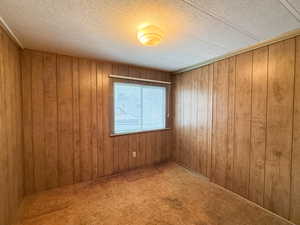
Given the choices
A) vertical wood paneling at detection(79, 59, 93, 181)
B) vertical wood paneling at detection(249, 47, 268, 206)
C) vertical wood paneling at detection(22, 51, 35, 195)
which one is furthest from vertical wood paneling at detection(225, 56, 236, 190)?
vertical wood paneling at detection(22, 51, 35, 195)

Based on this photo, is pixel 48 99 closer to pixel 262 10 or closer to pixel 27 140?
pixel 27 140

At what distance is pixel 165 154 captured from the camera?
11.3 ft

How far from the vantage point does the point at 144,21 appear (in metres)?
1.40

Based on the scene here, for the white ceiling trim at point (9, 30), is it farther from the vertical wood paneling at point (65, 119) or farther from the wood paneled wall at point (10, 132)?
the vertical wood paneling at point (65, 119)

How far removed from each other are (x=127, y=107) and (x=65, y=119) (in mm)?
1151

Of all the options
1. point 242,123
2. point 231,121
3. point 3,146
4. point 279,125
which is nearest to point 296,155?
point 279,125

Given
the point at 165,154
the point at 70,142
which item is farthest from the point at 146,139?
the point at 70,142

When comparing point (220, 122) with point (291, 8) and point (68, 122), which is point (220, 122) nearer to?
point (291, 8)

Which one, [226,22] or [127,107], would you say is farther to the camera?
[127,107]

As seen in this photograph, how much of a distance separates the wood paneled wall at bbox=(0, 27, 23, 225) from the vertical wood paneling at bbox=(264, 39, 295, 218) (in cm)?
303

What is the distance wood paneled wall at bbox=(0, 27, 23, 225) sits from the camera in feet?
A: 4.55

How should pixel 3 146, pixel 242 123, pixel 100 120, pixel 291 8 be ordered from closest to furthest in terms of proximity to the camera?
pixel 291 8 → pixel 3 146 → pixel 242 123 → pixel 100 120

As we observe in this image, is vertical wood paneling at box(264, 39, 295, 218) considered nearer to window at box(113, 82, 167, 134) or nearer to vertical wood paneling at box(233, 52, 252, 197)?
vertical wood paneling at box(233, 52, 252, 197)

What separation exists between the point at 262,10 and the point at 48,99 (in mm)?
2927
